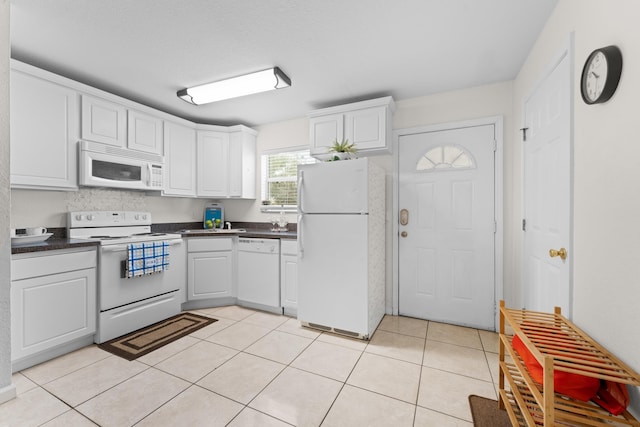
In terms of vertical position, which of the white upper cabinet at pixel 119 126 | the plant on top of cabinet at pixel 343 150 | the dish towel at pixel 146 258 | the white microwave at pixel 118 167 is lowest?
the dish towel at pixel 146 258

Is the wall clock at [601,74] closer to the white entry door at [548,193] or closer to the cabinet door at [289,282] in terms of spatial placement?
the white entry door at [548,193]

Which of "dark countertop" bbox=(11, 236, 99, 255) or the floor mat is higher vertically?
"dark countertop" bbox=(11, 236, 99, 255)

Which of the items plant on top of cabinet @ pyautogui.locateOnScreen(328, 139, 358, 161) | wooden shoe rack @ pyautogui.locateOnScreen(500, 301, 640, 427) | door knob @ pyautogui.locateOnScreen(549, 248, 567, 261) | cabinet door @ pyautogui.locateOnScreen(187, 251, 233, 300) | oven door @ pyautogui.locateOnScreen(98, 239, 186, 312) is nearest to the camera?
wooden shoe rack @ pyautogui.locateOnScreen(500, 301, 640, 427)

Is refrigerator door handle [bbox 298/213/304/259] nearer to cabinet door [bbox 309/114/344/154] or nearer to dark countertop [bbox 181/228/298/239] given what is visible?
dark countertop [bbox 181/228/298/239]

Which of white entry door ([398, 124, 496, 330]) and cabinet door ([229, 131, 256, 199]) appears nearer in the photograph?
white entry door ([398, 124, 496, 330])

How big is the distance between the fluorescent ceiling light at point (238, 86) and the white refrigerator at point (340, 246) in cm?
84

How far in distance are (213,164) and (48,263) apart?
2051mm

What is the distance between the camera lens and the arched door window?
2.78 metres

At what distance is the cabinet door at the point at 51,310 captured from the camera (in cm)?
192

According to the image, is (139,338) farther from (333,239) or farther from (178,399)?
(333,239)

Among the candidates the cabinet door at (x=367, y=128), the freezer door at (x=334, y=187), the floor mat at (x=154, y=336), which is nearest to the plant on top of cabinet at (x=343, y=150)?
the cabinet door at (x=367, y=128)

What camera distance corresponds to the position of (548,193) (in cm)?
181

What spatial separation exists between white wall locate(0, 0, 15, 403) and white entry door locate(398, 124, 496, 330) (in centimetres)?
319

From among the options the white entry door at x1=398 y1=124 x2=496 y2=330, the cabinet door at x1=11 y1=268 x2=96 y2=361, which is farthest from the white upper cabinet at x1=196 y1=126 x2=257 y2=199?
the white entry door at x1=398 y1=124 x2=496 y2=330
